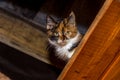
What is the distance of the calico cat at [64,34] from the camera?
53.2 inches

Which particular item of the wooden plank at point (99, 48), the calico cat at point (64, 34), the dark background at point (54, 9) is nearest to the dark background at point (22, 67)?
the dark background at point (54, 9)

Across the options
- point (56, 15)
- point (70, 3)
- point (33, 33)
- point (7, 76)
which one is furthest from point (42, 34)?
point (7, 76)

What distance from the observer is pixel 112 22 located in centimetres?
69

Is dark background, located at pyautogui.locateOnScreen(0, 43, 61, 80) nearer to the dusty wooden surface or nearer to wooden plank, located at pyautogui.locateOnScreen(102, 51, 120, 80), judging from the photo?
the dusty wooden surface

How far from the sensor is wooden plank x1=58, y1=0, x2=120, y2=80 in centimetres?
68

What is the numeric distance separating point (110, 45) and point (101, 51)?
0.13 ft

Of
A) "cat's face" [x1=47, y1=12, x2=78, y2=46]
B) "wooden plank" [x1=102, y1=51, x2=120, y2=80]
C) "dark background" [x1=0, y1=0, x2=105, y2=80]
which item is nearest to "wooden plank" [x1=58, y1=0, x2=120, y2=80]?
"wooden plank" [x1=102, y1=51, x2=120, y2=80]

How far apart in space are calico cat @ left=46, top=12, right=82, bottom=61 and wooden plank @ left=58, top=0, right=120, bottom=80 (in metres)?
0.52

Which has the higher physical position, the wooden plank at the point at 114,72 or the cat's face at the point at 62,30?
the wooden plank at the point at 114,72

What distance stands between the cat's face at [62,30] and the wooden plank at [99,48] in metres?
0.52

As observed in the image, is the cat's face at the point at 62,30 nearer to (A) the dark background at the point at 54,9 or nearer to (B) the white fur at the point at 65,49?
(B) the white fur at the point at 65,49

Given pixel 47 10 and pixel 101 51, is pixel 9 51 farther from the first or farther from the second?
pixel 101 51

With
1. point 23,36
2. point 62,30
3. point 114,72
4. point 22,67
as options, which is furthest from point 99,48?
point 23,36

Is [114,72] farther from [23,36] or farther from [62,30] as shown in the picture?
[23,36]
